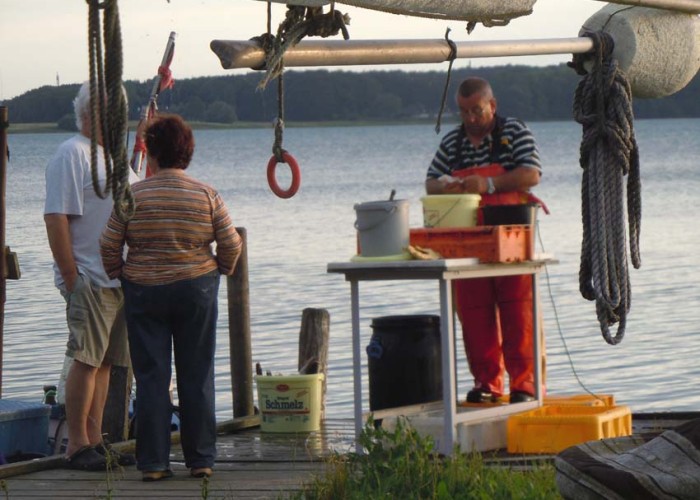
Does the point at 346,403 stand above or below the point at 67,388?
below

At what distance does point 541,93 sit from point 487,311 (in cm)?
6271

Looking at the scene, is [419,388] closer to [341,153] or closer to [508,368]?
[508,368]

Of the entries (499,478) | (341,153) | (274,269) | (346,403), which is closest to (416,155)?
(341,153)

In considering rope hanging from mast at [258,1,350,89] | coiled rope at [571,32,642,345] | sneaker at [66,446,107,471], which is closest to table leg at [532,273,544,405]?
coiled rope at [571,32,642,345]

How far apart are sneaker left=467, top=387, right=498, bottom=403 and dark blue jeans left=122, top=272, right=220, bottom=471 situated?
1.41 meters

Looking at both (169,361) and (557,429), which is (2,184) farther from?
(557,429)

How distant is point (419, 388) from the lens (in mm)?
8359

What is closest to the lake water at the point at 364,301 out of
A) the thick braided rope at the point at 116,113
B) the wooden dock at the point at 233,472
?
the wooden dock at the point at 233,472

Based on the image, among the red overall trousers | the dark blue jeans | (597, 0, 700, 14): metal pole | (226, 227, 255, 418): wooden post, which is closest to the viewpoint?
(597, 0, 700, 14): metal pole

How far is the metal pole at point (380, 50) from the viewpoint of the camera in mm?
5258

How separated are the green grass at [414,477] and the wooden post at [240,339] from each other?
261 centimetres

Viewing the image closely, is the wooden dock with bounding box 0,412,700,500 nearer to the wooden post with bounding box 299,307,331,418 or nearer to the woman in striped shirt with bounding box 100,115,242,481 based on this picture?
the woman in striped shirt with bounding box 100,115,242,481

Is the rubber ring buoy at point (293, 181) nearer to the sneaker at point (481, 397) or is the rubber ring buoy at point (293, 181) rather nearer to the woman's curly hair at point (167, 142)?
the woman's curly hair at point (167, 142)

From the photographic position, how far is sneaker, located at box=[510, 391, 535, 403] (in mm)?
8086
